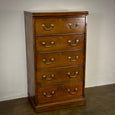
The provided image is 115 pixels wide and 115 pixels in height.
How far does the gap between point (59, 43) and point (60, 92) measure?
595 mm

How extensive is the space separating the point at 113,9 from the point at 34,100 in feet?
5.61

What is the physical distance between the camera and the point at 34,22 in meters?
1.98

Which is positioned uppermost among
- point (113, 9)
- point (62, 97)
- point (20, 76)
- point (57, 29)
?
point (113, 9)

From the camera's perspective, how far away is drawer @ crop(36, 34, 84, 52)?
2.07m

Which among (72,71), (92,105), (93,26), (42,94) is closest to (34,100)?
(42,94)

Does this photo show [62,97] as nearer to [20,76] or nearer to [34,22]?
[20,76]

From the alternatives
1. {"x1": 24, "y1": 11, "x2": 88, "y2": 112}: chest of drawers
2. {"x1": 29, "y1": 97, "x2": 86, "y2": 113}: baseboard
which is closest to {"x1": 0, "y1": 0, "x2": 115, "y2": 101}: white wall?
{"x1": 24, "y1": 11, "x2": 88, "y2": 112}: chest of drawers

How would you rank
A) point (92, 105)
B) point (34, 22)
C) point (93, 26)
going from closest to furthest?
1. point (34, 22)
2. point (92, 105)
3. point (93, 26)

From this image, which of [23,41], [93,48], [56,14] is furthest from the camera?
[93,48]

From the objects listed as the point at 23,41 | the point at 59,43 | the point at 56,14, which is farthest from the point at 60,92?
the point at 56,14

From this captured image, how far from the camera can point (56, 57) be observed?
2.16 m

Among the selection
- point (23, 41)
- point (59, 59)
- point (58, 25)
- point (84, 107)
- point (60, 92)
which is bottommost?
point (84, 107)

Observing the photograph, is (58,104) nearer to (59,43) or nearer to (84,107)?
(84,107)

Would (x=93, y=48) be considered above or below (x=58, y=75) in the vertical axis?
above
